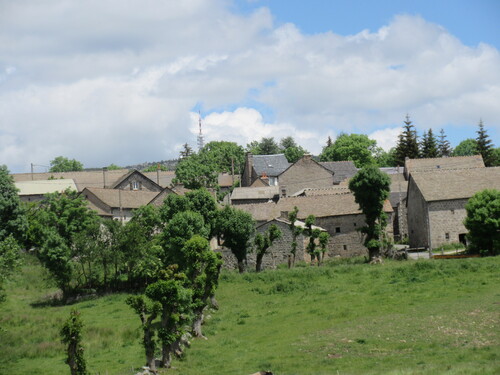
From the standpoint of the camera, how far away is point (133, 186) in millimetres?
101438

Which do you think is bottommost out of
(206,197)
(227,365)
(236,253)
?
(227,365)

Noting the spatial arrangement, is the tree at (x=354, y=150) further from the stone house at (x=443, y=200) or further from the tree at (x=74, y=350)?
the tree at (x=74, y=350)

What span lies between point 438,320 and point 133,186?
7377 centimetres

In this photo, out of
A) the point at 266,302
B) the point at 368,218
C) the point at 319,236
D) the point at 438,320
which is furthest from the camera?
the point at 319,236

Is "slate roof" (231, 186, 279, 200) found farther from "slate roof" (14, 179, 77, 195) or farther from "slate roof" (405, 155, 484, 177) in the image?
"slate roof" (14, 179, 77, 195)

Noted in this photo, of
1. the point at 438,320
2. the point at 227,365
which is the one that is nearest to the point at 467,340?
the point at 438,320

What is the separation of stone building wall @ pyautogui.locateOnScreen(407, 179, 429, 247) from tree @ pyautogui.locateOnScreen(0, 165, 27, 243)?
37503 mm

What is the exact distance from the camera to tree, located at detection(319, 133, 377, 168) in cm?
13200

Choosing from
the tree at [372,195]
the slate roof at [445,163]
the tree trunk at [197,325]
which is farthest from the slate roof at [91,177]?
the tree trunk at [197,325]

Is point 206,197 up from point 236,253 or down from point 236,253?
up

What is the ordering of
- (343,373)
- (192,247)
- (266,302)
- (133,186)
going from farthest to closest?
1. (133,186)
2. (266,302)
3. (192,247)
4. (343,373)

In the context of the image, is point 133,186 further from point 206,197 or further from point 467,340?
point 467,340

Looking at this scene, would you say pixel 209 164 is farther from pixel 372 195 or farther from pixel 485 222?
pixel 485 222

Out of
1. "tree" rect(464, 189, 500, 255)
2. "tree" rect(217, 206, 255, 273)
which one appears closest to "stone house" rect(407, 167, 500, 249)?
"tree" rect(464, 189, 500, 255)
